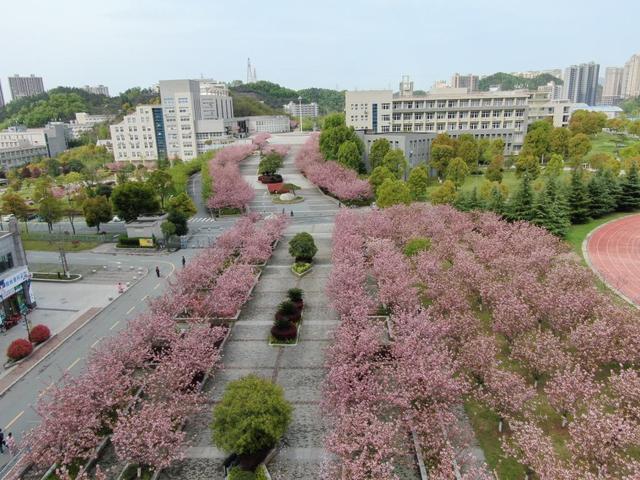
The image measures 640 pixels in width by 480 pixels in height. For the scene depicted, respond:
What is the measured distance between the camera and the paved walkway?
14.2 m

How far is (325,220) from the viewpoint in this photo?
45188mm

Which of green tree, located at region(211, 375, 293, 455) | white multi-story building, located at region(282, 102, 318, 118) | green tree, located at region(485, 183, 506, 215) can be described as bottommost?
green tree, located at region(211, 375, 293, 455)

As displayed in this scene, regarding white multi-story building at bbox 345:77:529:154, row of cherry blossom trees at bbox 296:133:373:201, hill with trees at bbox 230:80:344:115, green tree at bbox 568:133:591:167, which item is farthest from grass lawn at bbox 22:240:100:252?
hill with trees at bbox 230:80:344:115

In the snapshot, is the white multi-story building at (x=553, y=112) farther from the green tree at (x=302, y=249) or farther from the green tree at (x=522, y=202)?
the green tree at (x=302, y=249)

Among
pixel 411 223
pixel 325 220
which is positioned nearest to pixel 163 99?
pixel 325 220

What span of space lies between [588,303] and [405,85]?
2916 inches

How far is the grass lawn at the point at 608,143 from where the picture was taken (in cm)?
7332

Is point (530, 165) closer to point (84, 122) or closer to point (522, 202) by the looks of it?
point (522, 202)

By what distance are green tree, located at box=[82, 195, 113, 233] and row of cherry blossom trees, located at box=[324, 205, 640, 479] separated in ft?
89.1

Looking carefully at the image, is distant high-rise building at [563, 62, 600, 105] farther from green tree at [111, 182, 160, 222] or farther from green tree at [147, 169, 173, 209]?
green tree at [111, 182, 160, 222]

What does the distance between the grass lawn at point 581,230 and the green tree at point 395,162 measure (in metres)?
21.1

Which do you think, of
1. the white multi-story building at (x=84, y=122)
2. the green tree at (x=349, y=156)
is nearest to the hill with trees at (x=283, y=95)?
the white multi-story building at (x=84, y=122)

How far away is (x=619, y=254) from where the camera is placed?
101 ft

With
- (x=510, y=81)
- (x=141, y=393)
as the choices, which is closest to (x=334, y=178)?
(x=141, y=393)
